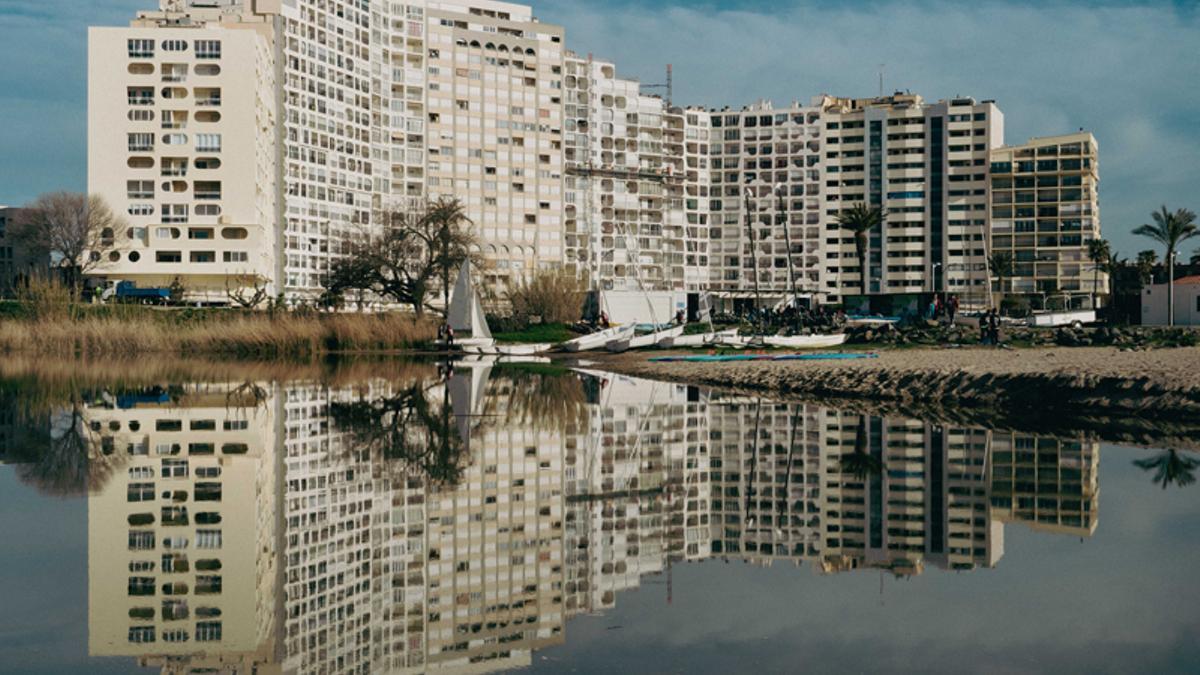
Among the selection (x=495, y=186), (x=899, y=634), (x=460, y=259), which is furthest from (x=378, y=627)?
(x=495, y=186)

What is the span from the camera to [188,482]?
16.3 metres

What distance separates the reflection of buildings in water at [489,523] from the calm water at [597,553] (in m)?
0.05

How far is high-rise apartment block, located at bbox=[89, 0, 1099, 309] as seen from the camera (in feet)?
329

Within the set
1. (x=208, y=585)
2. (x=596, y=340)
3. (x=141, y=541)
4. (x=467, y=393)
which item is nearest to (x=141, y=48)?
(x=596, y=340)

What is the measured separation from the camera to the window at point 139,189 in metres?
99.6

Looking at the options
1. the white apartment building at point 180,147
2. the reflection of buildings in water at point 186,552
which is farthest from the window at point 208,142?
the reflection of buildings in water at point 186,552

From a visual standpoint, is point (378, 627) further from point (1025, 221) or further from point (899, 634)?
point (1025, 221)

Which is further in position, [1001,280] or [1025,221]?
[1025,221]

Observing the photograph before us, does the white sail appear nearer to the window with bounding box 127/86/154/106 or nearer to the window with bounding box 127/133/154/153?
the window with bounding box 127/133/154/153

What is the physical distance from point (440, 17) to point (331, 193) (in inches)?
1082

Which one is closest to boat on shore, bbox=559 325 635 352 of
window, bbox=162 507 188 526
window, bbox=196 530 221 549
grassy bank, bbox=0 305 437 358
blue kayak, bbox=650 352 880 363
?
grassy bank, bbox=0 305 437 358

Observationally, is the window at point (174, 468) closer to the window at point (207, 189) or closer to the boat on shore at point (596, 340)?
the boat on shore at point (596, 340)

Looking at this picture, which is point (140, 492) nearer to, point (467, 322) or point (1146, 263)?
point (467, 322)

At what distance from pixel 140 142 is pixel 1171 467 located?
96.9 metres
